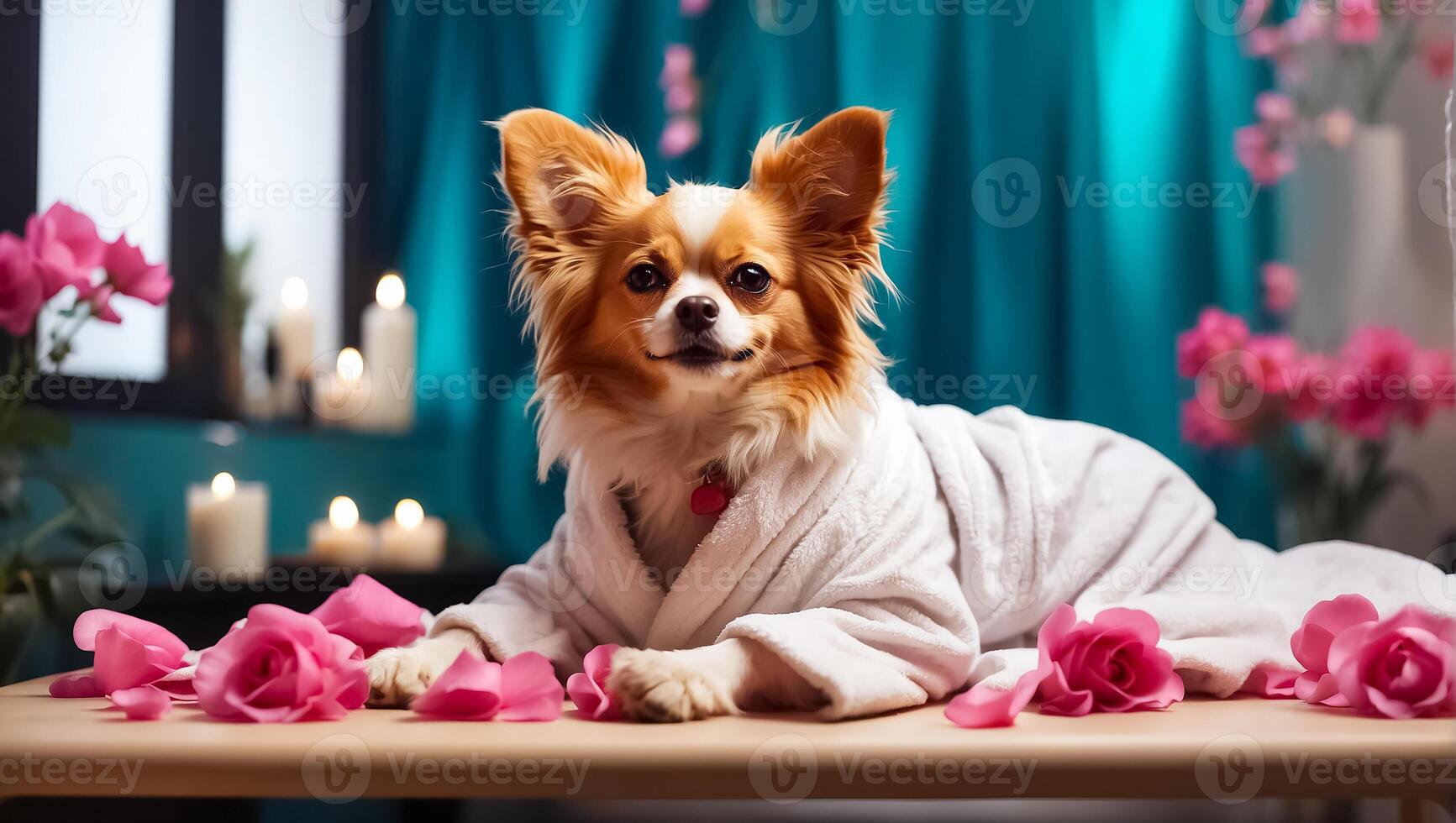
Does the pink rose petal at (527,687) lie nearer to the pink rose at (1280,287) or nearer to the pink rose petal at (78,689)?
the pink rose petal at (78,689)

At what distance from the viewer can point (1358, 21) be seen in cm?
224

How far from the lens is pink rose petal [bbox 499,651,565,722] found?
106cm

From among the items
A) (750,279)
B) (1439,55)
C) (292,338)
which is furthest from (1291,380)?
(292,338)

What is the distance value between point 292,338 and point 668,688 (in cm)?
160

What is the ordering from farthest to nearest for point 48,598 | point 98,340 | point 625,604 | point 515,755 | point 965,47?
point 965,47 < point 98,340 < point 48,598 < point 625,604 < point 515,755

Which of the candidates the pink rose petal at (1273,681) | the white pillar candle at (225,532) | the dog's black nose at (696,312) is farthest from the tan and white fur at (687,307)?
the white pillar candle at (225,532)

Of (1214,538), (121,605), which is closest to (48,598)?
(121,605)

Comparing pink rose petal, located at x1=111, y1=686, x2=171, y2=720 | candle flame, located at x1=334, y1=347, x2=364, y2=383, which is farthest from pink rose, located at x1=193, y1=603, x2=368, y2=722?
candle flame, located at x1=334, y1=347, x2=364, y2=383

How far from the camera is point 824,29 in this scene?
2436 millimetres

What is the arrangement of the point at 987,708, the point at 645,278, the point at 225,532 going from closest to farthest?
the point at 987,708 → the point at 645,278 → the point at 225,532

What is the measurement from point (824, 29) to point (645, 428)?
1.47 metres

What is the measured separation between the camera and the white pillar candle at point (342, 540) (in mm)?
2119

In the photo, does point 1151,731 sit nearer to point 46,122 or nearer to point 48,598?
point 48,598

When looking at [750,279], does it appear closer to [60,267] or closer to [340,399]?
[60,267]
